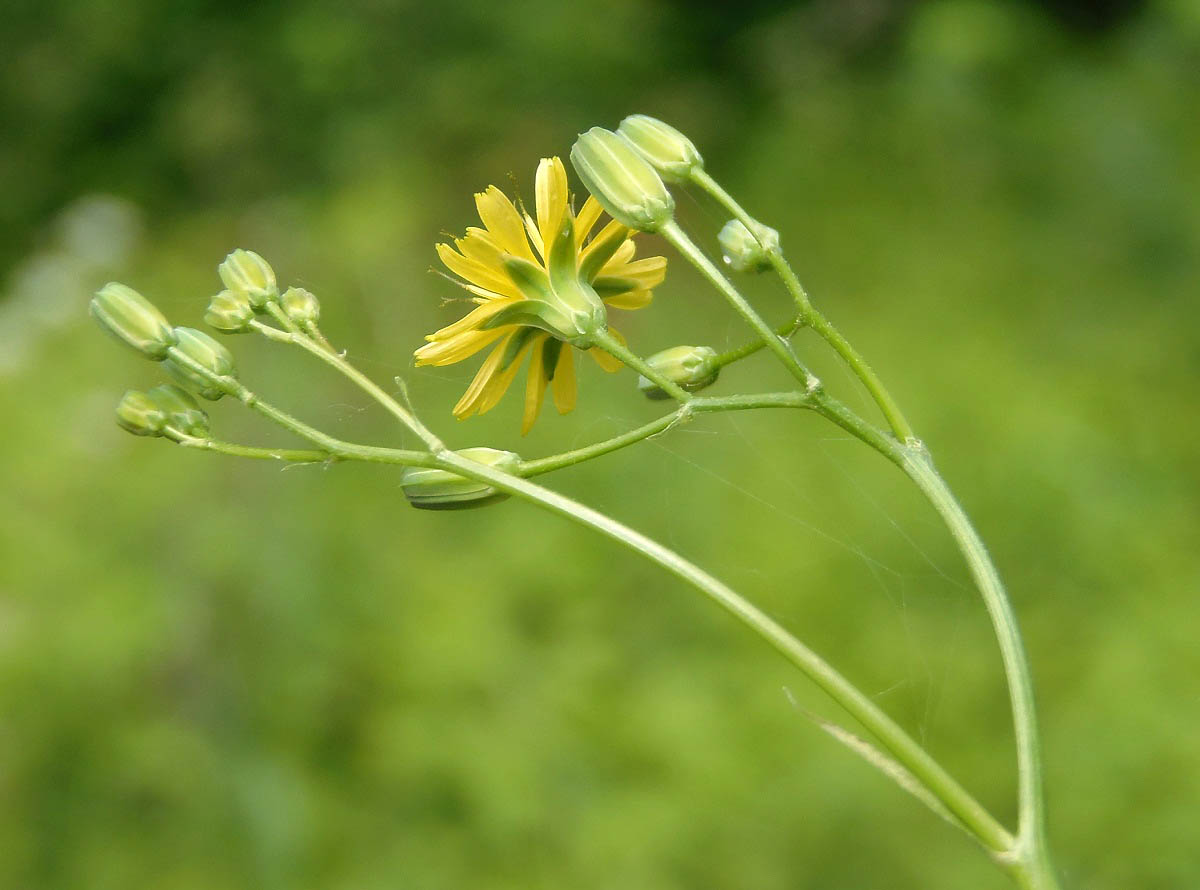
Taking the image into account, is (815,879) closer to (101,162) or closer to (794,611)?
(794,611)

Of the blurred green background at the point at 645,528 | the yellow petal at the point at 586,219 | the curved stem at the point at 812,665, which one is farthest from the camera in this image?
the blurred green background at the point at 645,528

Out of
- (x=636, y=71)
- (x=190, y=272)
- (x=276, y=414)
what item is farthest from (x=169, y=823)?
(x=636, y=71)

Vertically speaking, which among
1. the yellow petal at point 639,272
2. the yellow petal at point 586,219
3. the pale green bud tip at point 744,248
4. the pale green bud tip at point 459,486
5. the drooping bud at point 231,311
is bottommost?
the pale green bud tip at point 459,486

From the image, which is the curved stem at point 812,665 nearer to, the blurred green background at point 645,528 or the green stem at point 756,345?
the green stem at point 756,345

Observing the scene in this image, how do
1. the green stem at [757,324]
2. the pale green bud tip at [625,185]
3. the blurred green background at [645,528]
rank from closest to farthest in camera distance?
the green stem at [757,324] → the pale green bud tip at [625,185] → the blurred green background at [645,528]

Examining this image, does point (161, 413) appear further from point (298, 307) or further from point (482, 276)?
point (482, 276)

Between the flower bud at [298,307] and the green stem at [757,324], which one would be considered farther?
the flower bud at [298,307]

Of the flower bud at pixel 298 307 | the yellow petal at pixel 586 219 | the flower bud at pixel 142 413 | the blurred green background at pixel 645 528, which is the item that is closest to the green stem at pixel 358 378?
the flower bud at pixel 298 307

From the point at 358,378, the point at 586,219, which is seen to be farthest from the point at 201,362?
the point at 586,219
